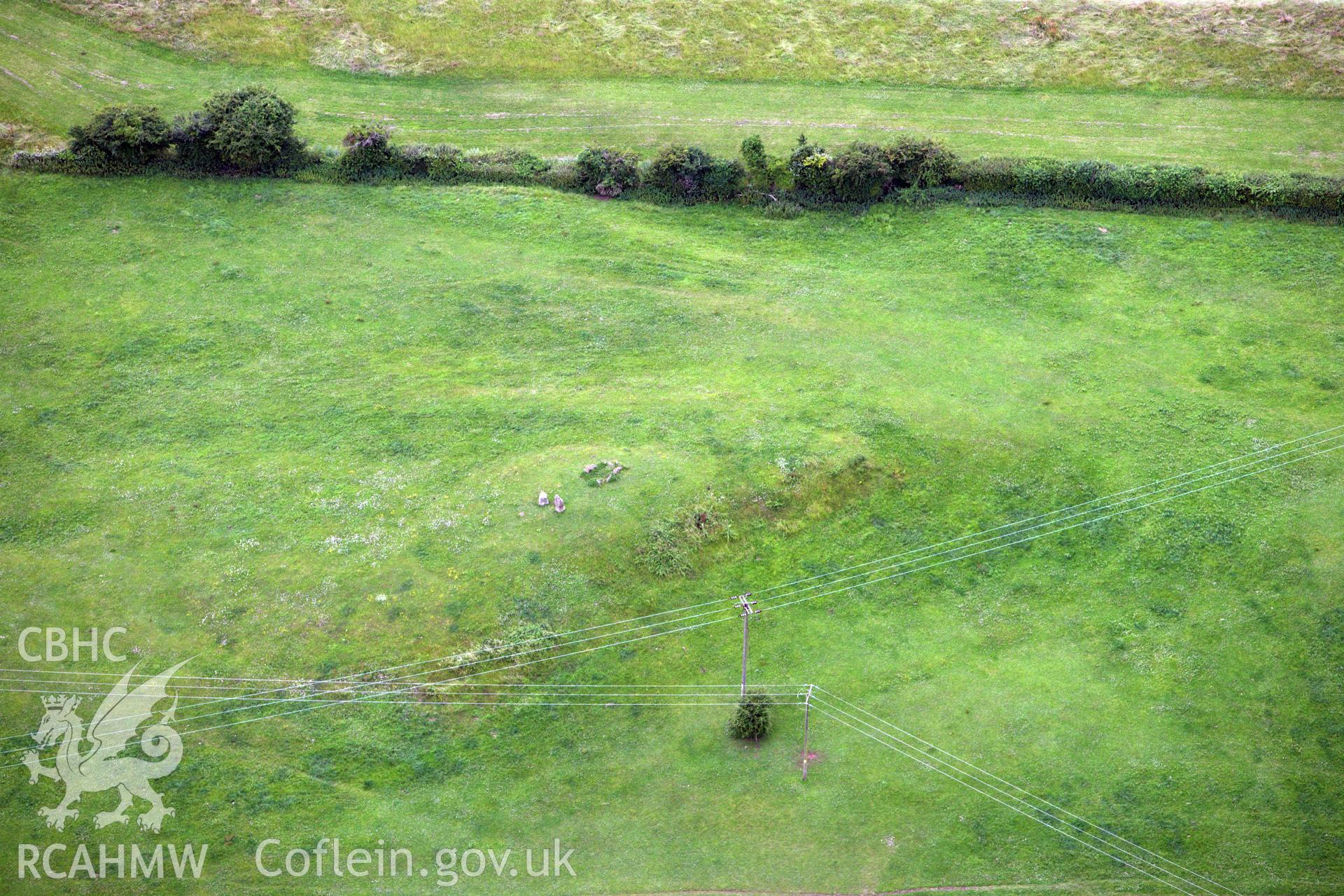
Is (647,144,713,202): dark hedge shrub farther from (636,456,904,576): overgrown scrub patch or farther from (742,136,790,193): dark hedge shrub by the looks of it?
(636,456,904,576): overgrown scrub patch

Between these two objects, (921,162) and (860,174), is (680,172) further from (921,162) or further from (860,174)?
(921,162)

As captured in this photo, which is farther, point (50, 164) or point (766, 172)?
point (766, 172)

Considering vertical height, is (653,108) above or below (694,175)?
above

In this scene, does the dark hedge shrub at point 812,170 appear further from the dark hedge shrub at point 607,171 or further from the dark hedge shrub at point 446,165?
the dark hedge shrub at point 446,165

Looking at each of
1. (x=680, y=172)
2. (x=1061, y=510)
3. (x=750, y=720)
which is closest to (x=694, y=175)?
(x=680, y=172)

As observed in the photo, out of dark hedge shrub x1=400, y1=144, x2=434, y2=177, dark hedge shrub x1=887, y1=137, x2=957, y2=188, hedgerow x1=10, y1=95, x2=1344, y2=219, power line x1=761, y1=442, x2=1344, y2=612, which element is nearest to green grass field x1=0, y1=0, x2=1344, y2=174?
hedgerow x1=10, y1=95, x2=1344, y2=219

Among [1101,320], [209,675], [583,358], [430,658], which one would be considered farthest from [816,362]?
[209,675]

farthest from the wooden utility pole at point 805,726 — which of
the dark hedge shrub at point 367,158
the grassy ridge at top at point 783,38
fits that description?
the grassy ridge at top at point 783,38
